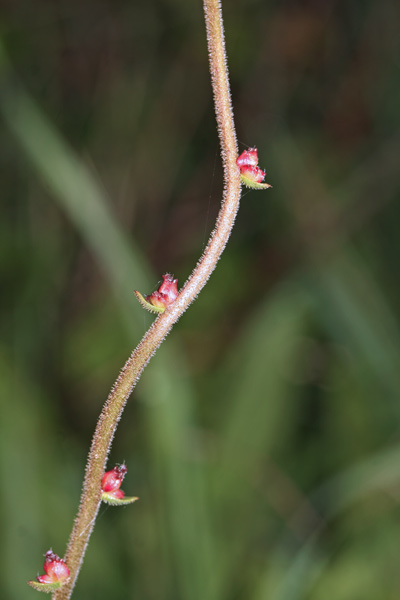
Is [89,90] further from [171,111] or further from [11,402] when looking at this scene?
[11,402]

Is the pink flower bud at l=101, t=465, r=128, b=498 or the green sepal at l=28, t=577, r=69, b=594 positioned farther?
the pink flower bud at l=101, t=465, r=128, b=498

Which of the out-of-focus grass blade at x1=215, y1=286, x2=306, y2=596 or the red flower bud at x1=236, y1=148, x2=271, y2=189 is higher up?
the out-of-focus grass blade at x1=215, y1=286, x2=306, y2=596

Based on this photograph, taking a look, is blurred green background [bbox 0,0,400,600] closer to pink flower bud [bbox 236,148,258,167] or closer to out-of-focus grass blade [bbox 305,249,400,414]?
out-of-focus grass blade [bbox 305,249,400,414]

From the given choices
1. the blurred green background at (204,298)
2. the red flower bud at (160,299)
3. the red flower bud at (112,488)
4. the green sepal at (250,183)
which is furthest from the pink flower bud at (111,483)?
the blurred green background at (204,298)

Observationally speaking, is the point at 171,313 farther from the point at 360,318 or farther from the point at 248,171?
the point at 360,318

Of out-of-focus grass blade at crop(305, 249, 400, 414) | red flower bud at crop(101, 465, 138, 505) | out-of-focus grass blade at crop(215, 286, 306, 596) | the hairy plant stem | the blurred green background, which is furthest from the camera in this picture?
out-of-focus grass blade at crop(305, 249, 400, 414)

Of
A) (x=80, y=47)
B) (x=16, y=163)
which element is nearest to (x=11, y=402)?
(x=16, y=163)

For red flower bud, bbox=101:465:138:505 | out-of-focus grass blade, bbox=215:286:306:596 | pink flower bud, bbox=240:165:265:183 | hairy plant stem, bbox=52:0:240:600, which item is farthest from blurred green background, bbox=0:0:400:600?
pink flower bud, bbox=240:165:265:183
